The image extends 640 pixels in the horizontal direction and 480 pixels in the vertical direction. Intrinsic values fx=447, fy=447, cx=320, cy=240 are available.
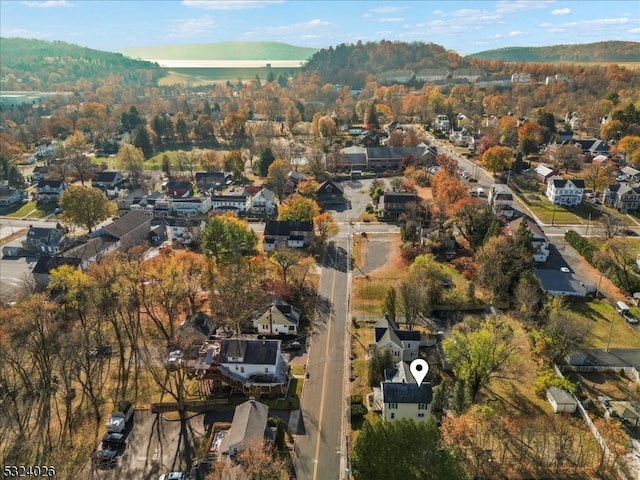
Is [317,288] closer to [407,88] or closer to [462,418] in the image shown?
[462,418]

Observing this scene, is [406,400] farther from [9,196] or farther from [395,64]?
[395,64]

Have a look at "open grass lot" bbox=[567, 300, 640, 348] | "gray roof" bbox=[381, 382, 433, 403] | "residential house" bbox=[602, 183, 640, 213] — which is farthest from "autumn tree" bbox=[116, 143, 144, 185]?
"residential house" bbox=[602, 183, 640, 213]

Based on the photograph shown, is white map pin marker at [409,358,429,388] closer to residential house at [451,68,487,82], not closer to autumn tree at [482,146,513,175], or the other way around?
autumn tree at [482,146,513,175]

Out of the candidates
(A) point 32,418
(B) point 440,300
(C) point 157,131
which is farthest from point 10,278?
(C) point 157,131

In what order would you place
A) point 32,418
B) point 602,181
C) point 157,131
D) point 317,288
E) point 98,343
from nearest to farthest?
1. point 32,418
2. point 98,343
3. point 317,288
4. point 602,181
5. point 157,131

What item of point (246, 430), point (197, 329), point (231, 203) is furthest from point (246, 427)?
point (231, 203)
